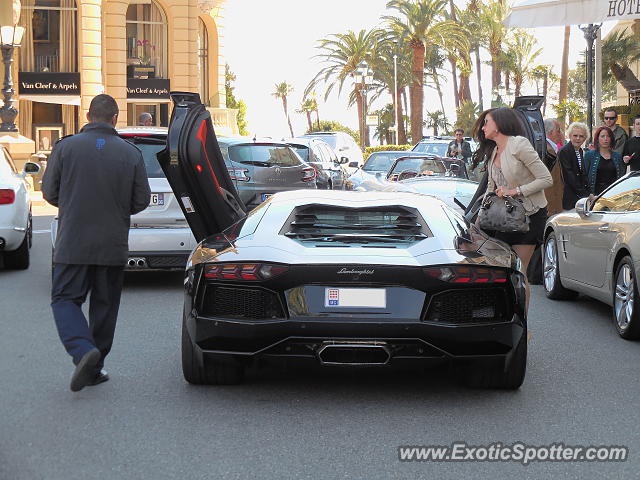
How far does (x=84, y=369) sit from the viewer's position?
6598 mm

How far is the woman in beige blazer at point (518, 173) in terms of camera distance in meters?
8.43

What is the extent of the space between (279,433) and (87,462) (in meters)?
1.02

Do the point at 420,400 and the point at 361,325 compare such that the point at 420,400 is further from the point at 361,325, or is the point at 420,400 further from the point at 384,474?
the point at 384,474

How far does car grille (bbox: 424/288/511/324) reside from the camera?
6.38m

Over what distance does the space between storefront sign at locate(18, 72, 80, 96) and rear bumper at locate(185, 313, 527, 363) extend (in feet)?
125

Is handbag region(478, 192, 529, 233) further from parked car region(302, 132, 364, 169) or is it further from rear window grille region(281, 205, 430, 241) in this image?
parked car region(302, 132, 364, 169)

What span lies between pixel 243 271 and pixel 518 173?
115 inches

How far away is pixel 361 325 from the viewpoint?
6.24m

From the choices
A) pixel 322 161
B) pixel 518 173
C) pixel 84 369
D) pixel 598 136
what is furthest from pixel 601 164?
pixel 322 161

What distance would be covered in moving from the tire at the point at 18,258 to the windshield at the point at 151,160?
247 cm

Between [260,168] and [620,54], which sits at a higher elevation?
[620,54]

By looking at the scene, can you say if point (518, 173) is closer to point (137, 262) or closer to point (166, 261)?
point (166, 261)

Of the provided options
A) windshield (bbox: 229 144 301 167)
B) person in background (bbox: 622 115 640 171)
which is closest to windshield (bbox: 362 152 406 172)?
windshield (bbox: 229 144 301 167)

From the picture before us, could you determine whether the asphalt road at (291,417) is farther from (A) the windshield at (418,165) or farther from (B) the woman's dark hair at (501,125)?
(A) the windshield at (418,165)
